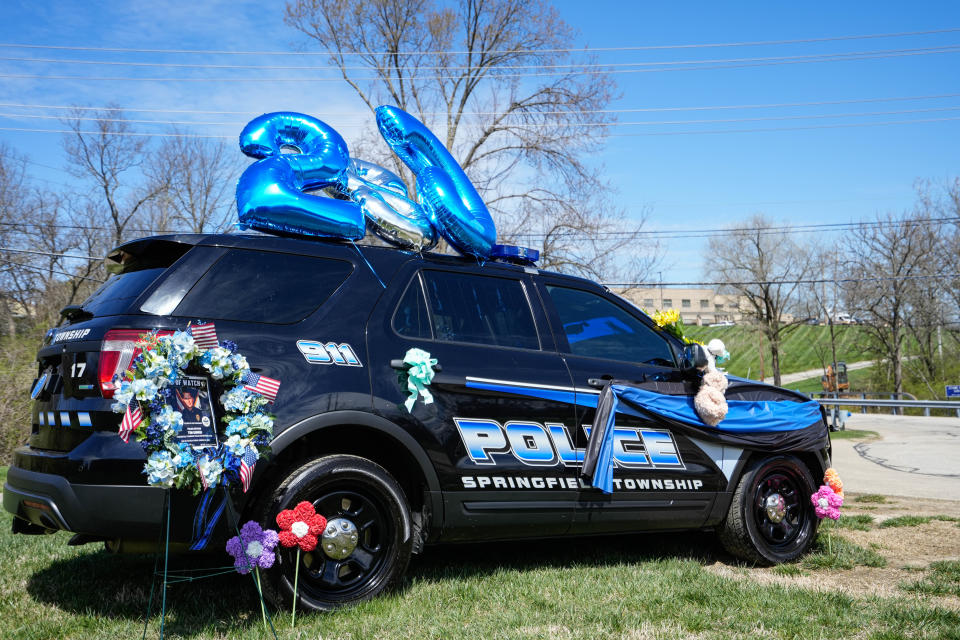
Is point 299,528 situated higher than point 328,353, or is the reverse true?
point 328,353

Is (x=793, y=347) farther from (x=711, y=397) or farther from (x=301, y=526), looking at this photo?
(x=301, y=526)

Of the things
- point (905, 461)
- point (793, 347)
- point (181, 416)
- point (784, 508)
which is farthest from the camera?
point (793, 347)

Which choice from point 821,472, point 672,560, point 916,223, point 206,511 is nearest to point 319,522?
point 206,511

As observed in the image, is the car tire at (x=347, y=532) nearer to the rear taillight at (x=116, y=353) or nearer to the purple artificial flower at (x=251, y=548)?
the purple artificial flower at (x=251, y=548)

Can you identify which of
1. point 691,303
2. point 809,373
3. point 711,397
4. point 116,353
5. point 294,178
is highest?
point 691,303

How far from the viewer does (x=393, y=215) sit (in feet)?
16.0

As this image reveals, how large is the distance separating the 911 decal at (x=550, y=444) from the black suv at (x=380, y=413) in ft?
0.04

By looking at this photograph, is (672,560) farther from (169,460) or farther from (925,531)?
(169,460)

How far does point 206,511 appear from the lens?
3.58m

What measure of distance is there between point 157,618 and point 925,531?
243 inches

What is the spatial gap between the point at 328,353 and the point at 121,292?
1083 mm

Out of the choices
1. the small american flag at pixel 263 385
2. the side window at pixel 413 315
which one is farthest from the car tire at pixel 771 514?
the small american flag at pixel 263 385

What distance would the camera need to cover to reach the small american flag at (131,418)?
3.21 metres

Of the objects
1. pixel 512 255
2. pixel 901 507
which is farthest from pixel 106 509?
pixel 901 507
